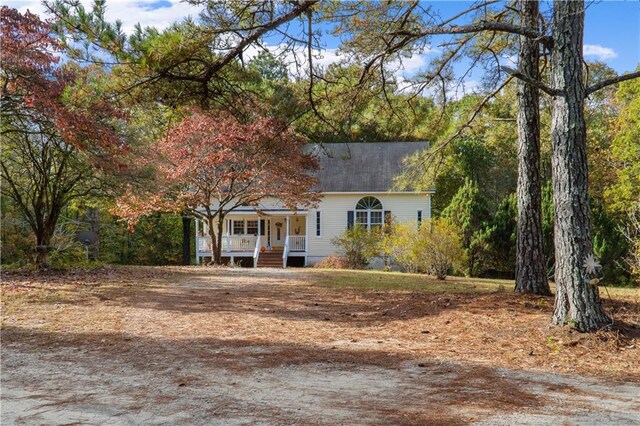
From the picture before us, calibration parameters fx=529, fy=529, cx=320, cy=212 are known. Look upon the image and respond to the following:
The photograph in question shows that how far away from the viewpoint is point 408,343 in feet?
19.5

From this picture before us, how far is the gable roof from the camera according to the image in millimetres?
26047

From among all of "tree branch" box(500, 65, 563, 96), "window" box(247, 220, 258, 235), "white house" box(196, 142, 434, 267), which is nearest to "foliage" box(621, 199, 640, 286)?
"tree branch" box(500, 65, 563, 96)

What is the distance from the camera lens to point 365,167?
2673 cm

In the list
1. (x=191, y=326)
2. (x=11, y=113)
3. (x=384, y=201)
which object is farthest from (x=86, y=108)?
(x=384, y=201)

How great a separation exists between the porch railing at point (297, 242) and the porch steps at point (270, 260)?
2.67 feet

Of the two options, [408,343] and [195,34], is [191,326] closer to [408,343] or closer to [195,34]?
[408,343]

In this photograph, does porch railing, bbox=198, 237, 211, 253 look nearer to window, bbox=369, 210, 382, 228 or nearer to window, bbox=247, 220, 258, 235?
window, bbox=247, 220, 258, 235

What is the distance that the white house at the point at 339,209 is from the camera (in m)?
25.8

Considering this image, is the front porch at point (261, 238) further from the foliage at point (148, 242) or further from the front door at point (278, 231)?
the foliage at point (148, 242)

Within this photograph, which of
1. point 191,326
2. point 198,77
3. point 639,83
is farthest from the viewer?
point 639,83

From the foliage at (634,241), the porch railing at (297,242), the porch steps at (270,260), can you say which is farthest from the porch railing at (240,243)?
the foliage at (634,241)

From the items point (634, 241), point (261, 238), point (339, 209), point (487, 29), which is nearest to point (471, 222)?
point (339, 209)

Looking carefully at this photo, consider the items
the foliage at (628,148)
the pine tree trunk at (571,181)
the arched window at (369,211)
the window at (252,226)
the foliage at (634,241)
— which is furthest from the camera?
the window at (252,226)

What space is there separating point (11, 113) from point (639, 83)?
18368mm
